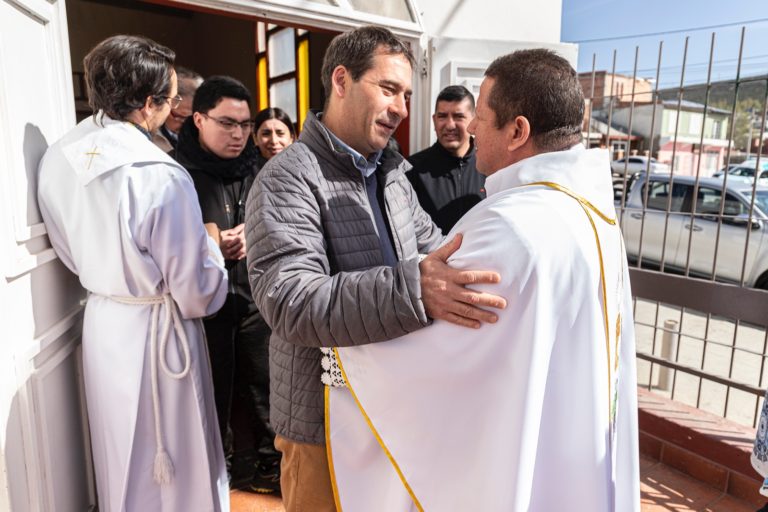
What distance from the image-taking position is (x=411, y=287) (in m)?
1.12

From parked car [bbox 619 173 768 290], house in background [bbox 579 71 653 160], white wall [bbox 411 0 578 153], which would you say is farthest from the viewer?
parked car [bbox 619 173 768 290]

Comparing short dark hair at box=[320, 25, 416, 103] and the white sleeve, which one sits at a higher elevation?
short dark hair at box=[320, 25, 416, 103]

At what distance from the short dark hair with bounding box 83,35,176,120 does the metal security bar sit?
90.9 inches

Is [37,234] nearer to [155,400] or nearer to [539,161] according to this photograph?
[155,400]

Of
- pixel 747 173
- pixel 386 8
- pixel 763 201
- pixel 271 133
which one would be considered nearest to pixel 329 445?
pixel 271 133

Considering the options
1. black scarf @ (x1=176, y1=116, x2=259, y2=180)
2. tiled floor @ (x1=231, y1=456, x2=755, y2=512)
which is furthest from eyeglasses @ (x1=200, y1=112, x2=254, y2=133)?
tiled floor @ (x1=231, y1=456, x2=755, y2=512)

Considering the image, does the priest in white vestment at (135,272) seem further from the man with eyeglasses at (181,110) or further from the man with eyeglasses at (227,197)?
the man with eyeglasses at (181,110)

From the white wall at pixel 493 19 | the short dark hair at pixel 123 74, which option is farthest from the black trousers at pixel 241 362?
the white wall at pixel 493 19

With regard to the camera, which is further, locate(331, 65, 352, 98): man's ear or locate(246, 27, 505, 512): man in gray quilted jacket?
locate(331, 65, 352, 98): man's ear

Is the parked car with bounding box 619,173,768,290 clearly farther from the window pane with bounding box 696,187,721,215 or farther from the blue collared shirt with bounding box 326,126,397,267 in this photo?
the blue collared shirt with bounding box 326,126,397,267

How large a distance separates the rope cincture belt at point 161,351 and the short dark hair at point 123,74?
637 millimetres

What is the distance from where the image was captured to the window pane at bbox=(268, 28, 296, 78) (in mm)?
6367

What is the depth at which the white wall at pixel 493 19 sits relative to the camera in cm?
376

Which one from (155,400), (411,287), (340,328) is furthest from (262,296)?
(155,400)
